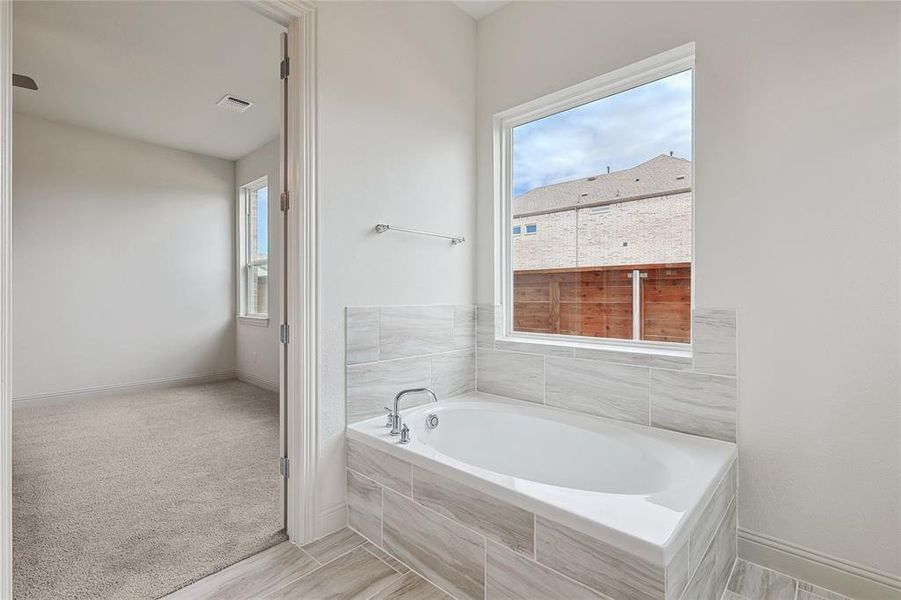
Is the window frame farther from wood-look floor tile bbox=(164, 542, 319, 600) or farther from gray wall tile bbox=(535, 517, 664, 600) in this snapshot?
gray wall tile bbox=(535, 517, 664, 600)

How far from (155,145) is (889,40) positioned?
224 inches

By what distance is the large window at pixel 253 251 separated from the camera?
16.5 feet

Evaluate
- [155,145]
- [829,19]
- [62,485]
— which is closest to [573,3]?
[829,19]

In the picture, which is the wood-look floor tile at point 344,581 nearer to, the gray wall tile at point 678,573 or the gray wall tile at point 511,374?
the gray wall tile at point 678,573

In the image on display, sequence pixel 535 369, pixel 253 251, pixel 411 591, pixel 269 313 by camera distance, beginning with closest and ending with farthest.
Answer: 1. pixel 411 591
2. pixel 535 369
3. pixel 269 313
4. pixel 253 251

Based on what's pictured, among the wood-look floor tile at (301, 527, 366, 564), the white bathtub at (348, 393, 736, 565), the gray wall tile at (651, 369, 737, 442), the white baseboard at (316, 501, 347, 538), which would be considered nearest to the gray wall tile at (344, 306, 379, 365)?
the white bathtub at (348, 393, 736, 565)

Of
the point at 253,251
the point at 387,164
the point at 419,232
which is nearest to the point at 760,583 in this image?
the point at 419,232

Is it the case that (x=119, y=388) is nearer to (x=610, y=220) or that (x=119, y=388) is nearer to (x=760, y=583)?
(x=610, y=220)

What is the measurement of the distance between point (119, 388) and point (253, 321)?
4.73ft

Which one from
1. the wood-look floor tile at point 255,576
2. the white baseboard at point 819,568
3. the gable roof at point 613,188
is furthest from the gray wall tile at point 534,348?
the wood-look floor tile at point 255,576

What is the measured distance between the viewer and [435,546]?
1.64 metres

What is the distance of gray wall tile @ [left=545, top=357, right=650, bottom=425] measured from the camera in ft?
6.70

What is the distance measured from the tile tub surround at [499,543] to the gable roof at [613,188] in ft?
4.23

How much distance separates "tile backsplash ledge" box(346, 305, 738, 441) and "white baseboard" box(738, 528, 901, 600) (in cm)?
42
